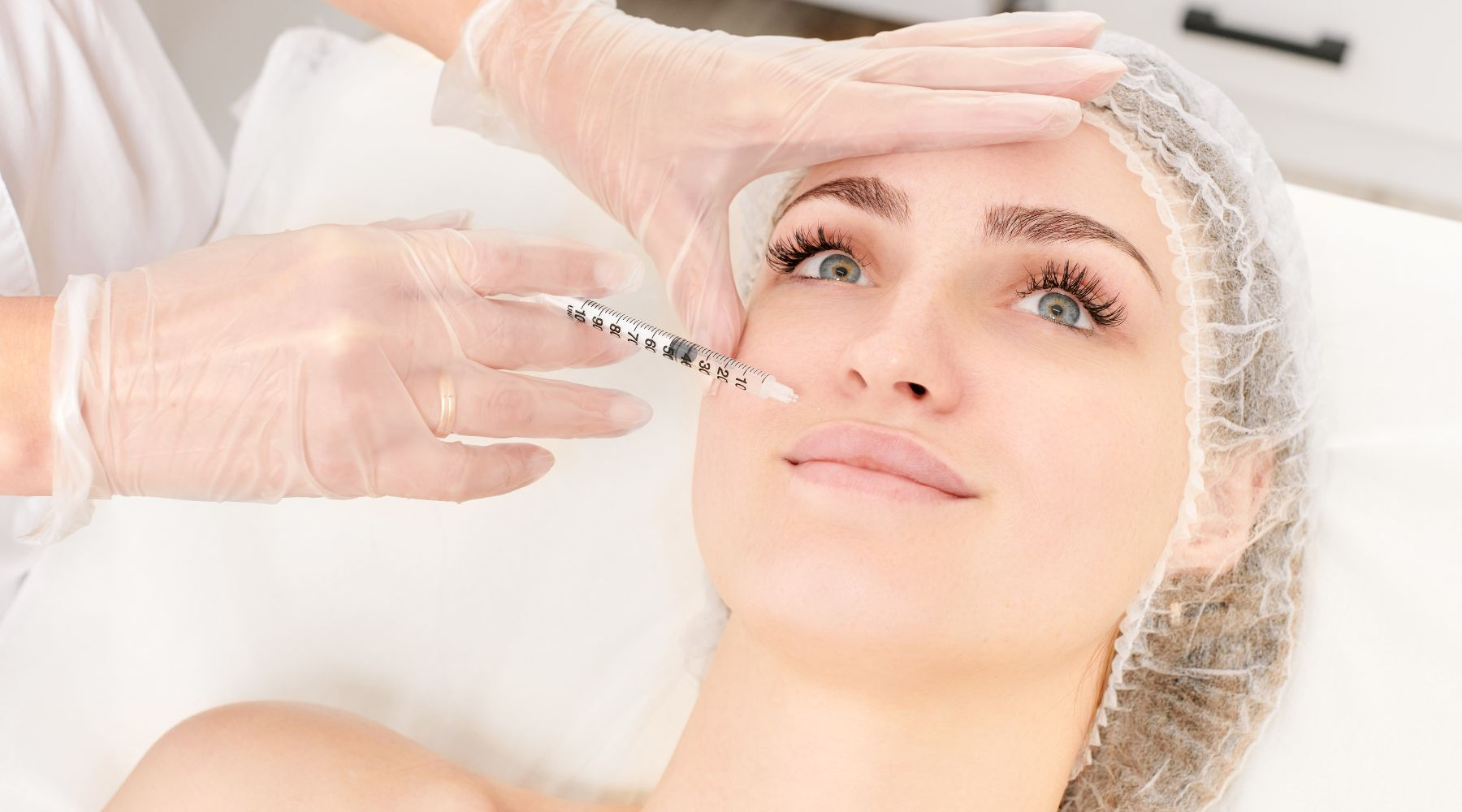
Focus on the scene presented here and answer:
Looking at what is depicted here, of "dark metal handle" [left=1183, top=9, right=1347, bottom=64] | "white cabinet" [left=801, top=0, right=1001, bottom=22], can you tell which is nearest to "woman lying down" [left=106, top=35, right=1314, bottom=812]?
"dark metal handle" [left=1183, top=9, right=1347, bottom=64]

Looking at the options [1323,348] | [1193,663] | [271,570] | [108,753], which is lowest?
[108,753]

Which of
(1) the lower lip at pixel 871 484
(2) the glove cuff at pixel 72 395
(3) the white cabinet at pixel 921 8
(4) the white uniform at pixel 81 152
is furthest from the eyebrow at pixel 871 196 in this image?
(3) the white cabinet at pixel 921 8

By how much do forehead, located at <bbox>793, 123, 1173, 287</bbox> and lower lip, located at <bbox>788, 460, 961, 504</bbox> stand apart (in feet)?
0.81

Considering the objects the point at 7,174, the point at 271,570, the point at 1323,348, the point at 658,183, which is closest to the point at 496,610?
the point at 271,570

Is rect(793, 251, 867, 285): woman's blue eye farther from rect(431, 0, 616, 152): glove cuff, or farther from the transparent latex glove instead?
rect(431, 0, 616, 152): glove cuff

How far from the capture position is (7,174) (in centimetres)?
144

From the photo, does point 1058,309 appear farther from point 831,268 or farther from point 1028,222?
Result: point 831,268

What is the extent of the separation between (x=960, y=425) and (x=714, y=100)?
0.48 metres

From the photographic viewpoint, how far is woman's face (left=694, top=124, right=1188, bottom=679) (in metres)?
1.06

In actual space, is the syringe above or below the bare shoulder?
above

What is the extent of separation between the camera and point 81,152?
154 cm

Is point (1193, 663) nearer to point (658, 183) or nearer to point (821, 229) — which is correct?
point (821, 229)

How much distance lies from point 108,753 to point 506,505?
1.99 feet

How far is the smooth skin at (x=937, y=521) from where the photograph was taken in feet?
3.48
